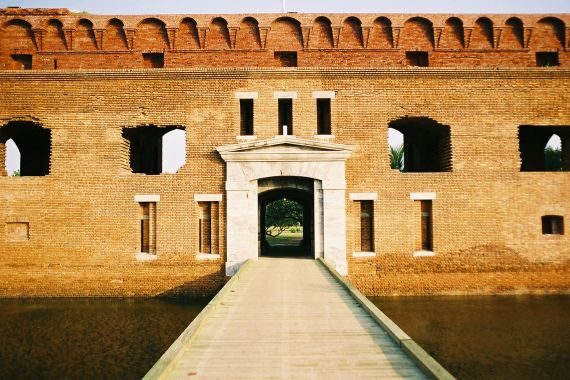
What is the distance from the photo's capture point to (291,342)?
533 centimetres

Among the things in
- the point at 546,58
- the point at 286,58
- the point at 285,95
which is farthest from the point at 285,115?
the point at 546,58

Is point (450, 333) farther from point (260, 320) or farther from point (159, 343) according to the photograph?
point (159, 343)

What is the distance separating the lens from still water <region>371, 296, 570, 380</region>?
23.4 feet

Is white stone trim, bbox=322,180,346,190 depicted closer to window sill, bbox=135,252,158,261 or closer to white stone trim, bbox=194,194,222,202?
white stone trim, bbox=194,194,222,202

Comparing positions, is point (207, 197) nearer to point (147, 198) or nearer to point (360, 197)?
point (147, 198)

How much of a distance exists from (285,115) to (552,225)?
32.1ft

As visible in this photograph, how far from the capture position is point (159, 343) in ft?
27.6

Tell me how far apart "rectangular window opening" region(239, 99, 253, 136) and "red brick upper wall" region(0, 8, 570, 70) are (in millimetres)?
2350

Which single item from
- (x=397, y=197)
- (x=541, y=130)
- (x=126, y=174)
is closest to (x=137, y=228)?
(x=126, y=174)

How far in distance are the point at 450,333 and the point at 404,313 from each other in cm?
168

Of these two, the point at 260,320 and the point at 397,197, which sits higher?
the point at 397,197

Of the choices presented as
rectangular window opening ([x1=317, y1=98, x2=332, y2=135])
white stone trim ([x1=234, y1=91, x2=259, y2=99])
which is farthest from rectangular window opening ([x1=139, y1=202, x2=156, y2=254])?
rectangular window opening ([x1=317, y1=98, x2=332, y2=135])

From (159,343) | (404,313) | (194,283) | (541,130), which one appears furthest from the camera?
(541,130)

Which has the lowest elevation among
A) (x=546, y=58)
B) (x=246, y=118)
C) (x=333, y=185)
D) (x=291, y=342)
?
(x=291, y=342)
